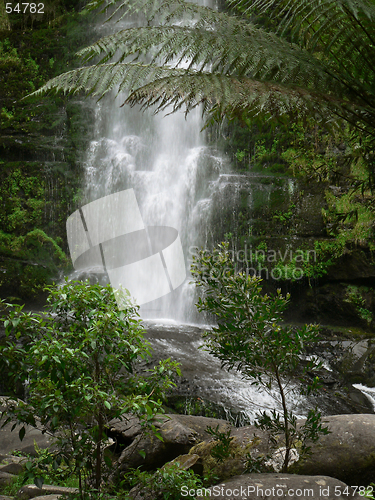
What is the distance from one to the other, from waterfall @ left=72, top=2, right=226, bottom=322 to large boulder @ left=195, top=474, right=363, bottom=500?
7.91 m

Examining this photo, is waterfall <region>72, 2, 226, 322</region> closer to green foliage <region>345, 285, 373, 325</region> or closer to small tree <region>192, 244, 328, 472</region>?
green foliage <region>345, 285, 373, 325</region>

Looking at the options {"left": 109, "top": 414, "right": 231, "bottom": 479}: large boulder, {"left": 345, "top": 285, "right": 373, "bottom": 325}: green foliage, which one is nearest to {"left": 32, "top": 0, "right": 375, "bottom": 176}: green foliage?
{"left": 109, "top": 414, "right": 231, "bottom": 479}: large boulder

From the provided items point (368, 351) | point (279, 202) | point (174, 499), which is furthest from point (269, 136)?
point (174, 499)

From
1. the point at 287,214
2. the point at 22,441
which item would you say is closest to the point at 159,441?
the point at 22,441

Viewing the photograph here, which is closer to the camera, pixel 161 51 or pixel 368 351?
pixel 161 51

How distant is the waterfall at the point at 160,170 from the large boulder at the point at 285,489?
25.9 ft

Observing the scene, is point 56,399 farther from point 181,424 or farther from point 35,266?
point 35,266

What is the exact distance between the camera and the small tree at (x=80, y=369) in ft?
5.65

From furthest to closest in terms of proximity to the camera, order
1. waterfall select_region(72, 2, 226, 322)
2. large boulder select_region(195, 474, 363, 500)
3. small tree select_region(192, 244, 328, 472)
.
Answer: waterfall select_region(72, 2, 226, 322)
small tree select_region(192, 244, 328, 472)
large boulder select_region(195, 474, 363, 500)

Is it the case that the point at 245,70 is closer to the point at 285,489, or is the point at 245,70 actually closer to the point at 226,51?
the point at 226,51

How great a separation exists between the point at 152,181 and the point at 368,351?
7.78 metres

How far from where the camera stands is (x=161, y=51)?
2.03m

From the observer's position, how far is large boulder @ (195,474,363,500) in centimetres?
200

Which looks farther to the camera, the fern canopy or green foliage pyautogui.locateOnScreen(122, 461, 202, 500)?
the fern canopy
